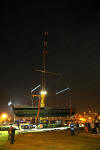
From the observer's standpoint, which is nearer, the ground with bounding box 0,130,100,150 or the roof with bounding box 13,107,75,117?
the ground with bounding box 0,130,100,150

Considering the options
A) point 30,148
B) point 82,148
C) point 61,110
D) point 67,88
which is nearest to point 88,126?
point 82,148

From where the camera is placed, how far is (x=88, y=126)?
22172mm

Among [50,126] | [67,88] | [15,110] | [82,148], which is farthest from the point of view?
[67,88]

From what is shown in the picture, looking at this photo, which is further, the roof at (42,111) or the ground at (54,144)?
the roof at (42,111)

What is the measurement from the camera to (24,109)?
149 feet

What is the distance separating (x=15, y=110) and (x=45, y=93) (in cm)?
3316

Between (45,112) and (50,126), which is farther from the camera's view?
(45,112)

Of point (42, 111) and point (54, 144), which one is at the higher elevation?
point (42, 111)

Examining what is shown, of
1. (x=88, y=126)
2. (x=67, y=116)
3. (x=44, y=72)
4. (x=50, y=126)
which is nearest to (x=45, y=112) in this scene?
(x=67, y=116)

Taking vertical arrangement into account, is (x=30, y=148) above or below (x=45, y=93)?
below

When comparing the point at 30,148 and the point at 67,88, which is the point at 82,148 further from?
the point at 67,88

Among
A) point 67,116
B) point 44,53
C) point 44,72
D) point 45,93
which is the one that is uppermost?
point 44,53

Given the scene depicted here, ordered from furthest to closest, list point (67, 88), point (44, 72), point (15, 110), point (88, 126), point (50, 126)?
point (44, 72) < point (67, 88) < point (15, 110) < point (50, 126) < point (88, 126)

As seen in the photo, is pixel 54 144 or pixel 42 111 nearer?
pixel 54 144
